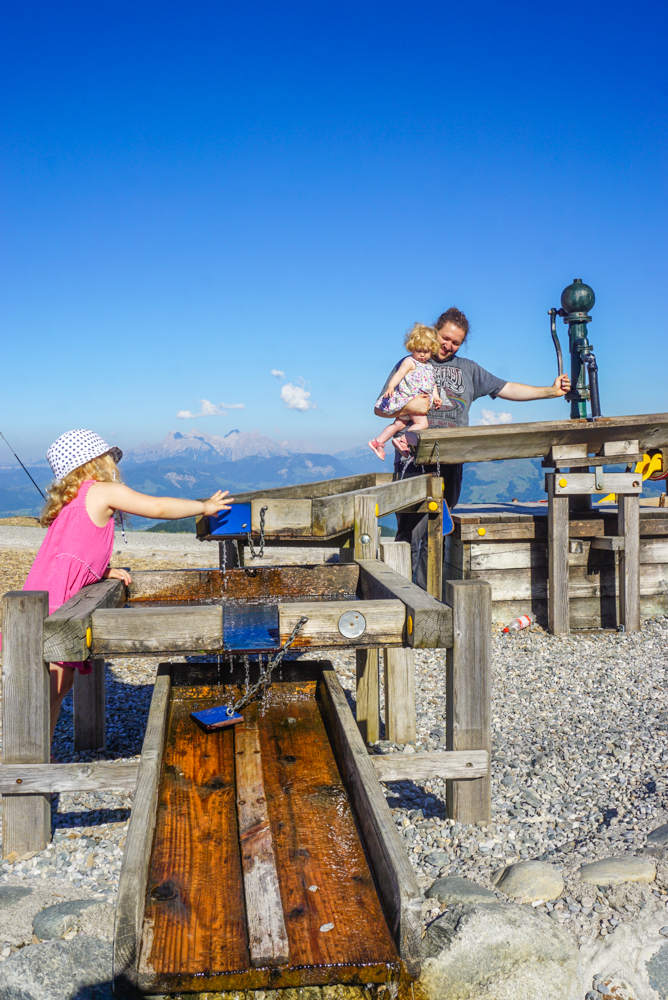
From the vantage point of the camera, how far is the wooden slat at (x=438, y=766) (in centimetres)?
338

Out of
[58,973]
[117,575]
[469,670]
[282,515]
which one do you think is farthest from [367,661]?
[58,973]

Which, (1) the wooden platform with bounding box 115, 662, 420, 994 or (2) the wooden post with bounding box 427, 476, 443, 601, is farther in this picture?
(2) the wooden post with bounding box 427, 476, 443, 601

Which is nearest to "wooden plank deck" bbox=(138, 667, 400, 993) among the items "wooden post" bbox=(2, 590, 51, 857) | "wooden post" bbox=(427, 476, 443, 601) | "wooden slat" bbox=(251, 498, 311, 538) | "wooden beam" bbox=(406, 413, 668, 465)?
"wooden post" bbox=(2, 590, 51, 857)

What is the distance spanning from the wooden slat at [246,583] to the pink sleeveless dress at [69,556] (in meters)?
0.53

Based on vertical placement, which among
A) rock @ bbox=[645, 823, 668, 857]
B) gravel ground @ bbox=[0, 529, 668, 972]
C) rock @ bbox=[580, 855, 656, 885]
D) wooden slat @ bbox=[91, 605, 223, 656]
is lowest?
gravel ground @ bbox=[0, 529, 668, 972]

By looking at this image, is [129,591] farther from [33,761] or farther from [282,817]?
[282,817]

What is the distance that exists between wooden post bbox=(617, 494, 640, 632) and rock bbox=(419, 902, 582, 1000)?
5512mm

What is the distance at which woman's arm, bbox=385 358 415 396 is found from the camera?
262 inches

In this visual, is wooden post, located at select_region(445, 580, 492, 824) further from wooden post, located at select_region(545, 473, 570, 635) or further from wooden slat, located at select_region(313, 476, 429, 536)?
wooden post, located at select_region(545, 473, 570, 635)

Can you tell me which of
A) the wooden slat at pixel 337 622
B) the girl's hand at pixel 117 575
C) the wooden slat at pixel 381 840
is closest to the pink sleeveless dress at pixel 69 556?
the girl's hand at pixel 117 575

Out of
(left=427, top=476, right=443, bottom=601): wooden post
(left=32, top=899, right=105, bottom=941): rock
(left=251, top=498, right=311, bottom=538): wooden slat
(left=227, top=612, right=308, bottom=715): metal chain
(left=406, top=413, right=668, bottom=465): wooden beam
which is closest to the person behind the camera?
(left=32, top=899, right=105, bottom=941): rock

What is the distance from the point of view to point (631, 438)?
7.39 metres

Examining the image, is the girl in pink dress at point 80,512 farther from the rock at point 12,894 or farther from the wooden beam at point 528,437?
the wooden beam at point 528,437

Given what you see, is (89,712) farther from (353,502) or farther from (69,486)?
(353,502)
